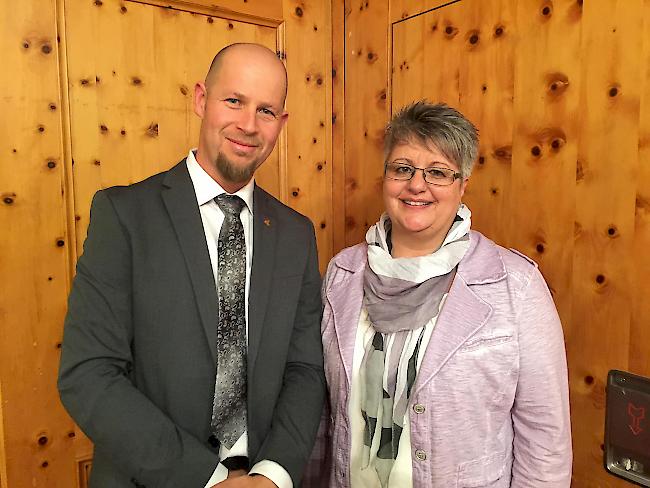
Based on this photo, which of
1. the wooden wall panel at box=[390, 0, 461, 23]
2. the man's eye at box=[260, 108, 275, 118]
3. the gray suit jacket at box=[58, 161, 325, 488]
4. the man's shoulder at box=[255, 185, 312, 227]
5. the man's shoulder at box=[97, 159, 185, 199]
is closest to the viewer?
the gray suit jacket at box=[58, 161, 325, 488]

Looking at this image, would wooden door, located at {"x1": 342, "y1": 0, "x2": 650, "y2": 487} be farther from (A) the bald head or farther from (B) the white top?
(A) the bald head

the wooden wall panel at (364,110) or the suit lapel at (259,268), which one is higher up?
the wooden wall panel at (364,110)

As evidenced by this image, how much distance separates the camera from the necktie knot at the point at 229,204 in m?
1.38

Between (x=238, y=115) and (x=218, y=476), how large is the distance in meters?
0.88

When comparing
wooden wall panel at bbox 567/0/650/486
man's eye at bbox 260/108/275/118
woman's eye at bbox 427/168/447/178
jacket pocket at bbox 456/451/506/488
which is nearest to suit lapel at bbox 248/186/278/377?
man's eye at bbox 260/108/275/118

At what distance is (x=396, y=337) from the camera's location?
1.40 metres

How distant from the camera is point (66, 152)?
1.74 m

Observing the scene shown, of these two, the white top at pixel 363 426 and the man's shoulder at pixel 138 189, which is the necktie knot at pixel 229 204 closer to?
the man's shoulder at pixel 138 189

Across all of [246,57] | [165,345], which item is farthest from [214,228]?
[246,57]

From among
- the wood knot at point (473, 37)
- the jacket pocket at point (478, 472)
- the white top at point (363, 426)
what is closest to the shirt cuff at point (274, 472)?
the white top at point (363, 426)

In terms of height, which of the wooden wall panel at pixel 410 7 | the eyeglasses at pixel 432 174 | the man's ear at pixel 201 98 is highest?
the wooden wall panel at pixel 410 7

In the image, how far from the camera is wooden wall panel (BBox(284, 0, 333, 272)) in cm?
222

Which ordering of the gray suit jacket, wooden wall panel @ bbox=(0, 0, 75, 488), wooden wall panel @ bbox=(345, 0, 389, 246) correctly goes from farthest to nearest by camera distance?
wooden wall panel @ bbox=(345, 0, 389, 246)
wooden wall panel @ bbox=(0, 0, 75, 488)
the gray suit jacket

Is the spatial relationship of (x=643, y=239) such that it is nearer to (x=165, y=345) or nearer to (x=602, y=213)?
(x=602, y=213)
